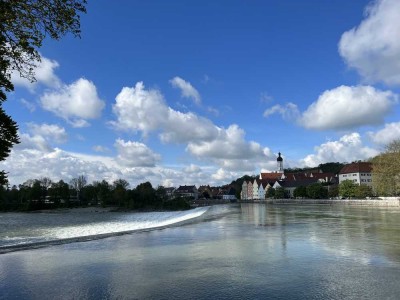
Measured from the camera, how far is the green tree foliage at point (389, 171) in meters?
80.9

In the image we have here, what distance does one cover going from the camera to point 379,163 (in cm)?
8488

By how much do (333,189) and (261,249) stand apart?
136 metres

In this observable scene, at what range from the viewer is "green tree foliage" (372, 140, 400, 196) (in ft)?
265

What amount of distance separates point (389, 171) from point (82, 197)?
118 m

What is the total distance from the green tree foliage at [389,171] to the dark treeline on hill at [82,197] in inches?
2582

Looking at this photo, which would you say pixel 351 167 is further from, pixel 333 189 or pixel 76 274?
pixel 76 274

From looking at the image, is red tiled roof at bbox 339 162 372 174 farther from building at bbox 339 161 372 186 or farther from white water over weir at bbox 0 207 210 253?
white water over weir at bbox 0 207 210 253

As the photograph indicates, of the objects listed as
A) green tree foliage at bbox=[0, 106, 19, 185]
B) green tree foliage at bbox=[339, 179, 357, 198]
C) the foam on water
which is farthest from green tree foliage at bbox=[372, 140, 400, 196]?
green tree foliage at bbox=[0, 106, 19, 185]

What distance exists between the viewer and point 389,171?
81438 millimetres

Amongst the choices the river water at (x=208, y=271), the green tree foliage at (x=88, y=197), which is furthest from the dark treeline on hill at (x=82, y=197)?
the river water at (x=208, y=271)

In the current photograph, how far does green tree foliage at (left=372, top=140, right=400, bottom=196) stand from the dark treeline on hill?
65590 mm

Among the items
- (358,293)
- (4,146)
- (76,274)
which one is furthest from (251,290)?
(4,146)

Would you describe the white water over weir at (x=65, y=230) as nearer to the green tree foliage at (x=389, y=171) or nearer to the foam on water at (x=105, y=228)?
the foam on water at (x=105, y=228)

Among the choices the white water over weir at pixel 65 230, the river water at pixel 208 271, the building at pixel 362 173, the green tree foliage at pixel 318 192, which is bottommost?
the white water over weir at pixel 65 230
